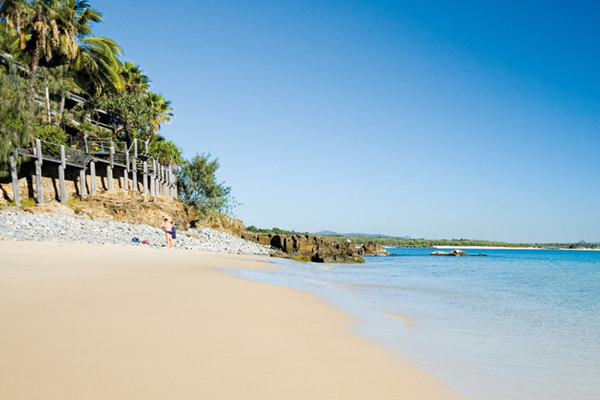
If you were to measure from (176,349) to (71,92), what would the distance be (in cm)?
3322

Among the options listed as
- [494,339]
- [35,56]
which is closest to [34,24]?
[35,56]

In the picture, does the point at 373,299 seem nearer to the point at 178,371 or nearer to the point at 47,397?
the point at 178,371

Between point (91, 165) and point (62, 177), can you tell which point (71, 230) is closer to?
point (62, 177)

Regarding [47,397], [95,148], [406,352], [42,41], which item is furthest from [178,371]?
[95,148]

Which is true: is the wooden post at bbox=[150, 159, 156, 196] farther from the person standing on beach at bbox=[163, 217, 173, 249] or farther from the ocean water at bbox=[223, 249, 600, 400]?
the ocean water at bbox=[223, 249, 600, 400]

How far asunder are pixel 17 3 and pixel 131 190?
10.4m

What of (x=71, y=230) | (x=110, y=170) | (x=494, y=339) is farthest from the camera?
(x=110, y=170)

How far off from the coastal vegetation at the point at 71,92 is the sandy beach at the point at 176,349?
44.7ft

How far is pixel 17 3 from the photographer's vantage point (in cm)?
1978

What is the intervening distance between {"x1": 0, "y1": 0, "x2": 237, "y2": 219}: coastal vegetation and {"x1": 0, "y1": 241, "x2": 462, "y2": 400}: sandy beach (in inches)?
536

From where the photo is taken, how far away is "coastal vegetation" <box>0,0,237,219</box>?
17.3 metres

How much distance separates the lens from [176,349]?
337cm

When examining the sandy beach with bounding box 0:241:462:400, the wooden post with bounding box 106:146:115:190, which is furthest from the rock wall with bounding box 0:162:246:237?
the sandy beach with bounding box 0:241:462:400

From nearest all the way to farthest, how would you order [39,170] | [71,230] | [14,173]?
[71,230] < [14,173] < [39,170]
